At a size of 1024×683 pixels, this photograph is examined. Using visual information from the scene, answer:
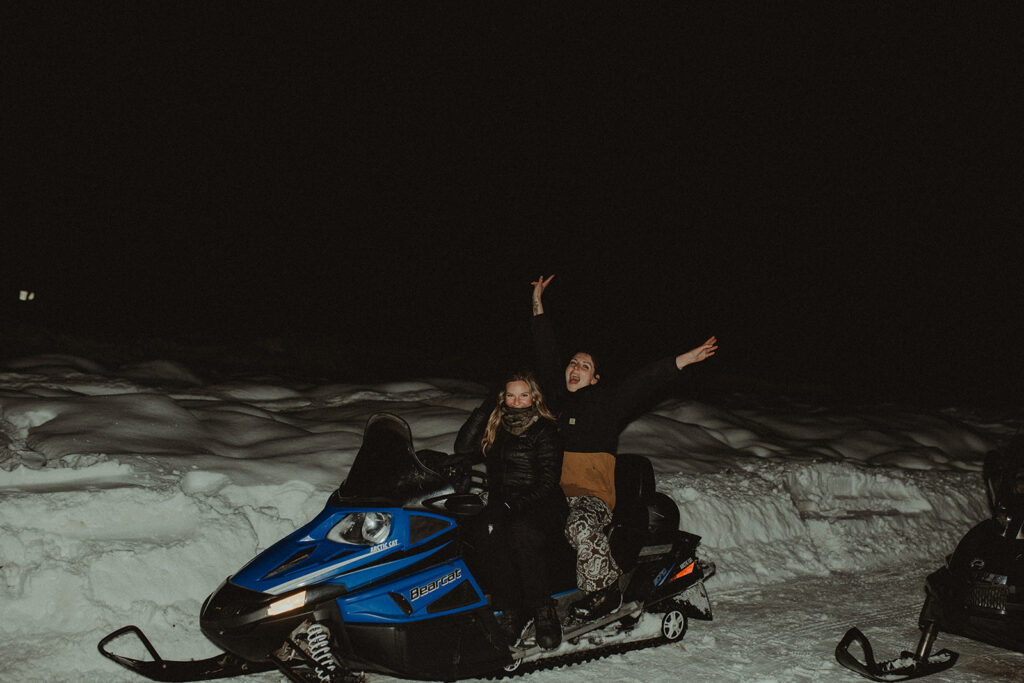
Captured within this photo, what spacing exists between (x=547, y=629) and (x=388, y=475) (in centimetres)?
128

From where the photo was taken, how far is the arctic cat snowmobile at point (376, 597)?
3332mm

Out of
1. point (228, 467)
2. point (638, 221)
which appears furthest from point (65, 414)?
point (638, 221)

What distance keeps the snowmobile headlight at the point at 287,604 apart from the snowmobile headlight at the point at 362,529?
0.33m

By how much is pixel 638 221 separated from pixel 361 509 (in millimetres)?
28048

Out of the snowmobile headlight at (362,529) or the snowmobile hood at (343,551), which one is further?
the snowmobile headlight at (362,529)

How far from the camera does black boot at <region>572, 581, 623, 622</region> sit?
172 inches

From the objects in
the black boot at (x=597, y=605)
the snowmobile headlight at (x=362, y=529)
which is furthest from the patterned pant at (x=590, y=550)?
the snowmobile headlight at (x=362, y=529)

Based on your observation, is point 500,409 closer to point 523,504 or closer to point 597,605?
point 523,504

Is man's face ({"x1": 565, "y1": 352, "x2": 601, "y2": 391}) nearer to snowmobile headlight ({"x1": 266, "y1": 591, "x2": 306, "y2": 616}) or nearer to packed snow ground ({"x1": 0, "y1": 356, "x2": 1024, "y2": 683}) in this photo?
packed snow ground ({"x1": 0, "y1": 356, "x2": 1024, "y2": 683})

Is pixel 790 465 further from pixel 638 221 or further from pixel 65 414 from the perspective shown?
pixel 638 221

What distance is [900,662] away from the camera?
4414mm

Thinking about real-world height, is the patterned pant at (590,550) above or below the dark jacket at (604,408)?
below

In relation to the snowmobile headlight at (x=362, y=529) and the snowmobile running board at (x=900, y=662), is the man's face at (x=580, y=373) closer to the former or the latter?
the snowmobile headlight at (x=362, y=529)

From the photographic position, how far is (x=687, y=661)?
4.45m
